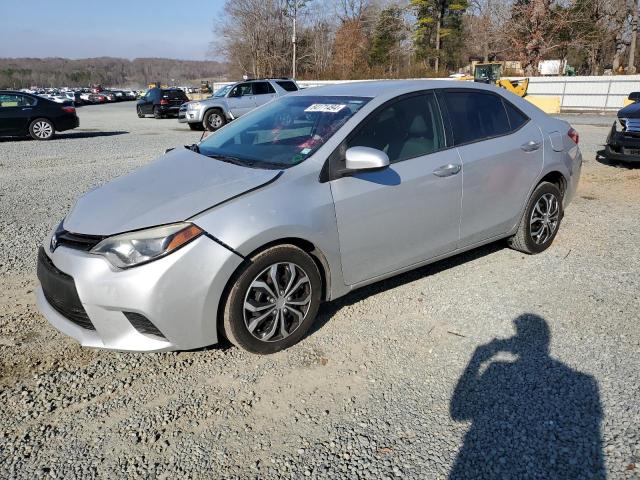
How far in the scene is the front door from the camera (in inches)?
127

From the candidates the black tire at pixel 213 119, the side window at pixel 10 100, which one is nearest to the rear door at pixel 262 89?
the black tire at pixel 213 119

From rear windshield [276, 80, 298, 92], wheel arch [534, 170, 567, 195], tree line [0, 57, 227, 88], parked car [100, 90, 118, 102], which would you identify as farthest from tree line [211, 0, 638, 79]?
tree line [0, 57, 227, 88]

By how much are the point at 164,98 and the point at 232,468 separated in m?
25.1

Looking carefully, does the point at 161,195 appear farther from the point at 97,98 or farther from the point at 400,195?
the point at 97,98

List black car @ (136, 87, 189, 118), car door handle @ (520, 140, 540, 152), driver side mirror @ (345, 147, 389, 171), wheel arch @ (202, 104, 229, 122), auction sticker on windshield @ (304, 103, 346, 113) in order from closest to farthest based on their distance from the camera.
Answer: driver side mirror @ (345, 147, 389, 171) < auction sticker on windshield @ (304, 103, 346, 113) < car door handle @ (520, 140, 540, 152) < wheel arch @ (202, 104, 229, 122) < black car @ (136, 87, 189, 118)

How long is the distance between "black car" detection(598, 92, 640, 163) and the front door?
647 cm

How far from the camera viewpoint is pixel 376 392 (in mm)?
2744

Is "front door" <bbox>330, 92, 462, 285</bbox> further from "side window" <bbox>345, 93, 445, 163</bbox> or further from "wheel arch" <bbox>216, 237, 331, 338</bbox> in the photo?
"wheel arch" <bbox>216, 237, 331, 338</bbox>

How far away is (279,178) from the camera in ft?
10.00

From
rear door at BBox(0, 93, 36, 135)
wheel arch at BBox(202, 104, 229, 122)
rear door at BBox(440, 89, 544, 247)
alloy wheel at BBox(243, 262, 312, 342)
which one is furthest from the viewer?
wheel arch at BBox(202, 104, 229, 122)

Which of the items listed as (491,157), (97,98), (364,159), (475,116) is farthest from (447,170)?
(97,98)

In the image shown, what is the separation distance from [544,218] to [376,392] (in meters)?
2.84

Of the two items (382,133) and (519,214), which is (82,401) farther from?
(519,214)

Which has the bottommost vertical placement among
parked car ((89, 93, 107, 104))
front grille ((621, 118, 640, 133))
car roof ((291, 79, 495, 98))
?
parked car ((89, 93, 107, 104))
